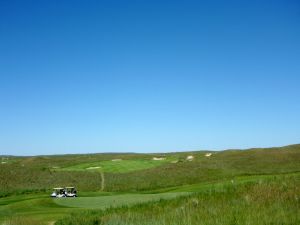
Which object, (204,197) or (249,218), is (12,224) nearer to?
(204,197)

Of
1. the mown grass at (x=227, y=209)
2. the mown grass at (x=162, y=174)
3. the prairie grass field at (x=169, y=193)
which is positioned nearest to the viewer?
the mown grass at (x=227, y=209)

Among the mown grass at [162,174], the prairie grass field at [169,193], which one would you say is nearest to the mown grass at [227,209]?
the prairie grass field at [169,193]

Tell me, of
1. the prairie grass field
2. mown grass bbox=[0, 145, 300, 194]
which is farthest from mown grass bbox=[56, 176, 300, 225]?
mown grass bbox=[0, 145, 300, 194]

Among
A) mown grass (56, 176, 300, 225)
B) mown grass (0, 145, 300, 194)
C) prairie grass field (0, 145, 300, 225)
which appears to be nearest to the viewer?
mown grass (56, 176, 300, 225)

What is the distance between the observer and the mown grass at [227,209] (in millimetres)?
12594

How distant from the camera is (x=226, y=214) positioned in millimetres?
13516

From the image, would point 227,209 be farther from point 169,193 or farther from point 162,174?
point 162,174

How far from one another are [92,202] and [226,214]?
2097 centimetres

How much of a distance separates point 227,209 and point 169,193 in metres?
21.0

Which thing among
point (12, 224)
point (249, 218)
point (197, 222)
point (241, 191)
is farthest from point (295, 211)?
point (12, 224)

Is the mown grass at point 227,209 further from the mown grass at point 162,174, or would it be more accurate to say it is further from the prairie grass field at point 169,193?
the mown grass at point 162,174

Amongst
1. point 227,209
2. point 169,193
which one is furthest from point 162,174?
point 227,209

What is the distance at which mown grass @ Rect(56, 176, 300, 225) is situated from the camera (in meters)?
12.6

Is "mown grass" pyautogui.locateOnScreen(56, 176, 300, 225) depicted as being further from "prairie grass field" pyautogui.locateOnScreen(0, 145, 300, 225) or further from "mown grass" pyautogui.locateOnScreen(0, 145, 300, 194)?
"mown grass" pyautogui.locateOnScreen(0, 145, 300, 194)
